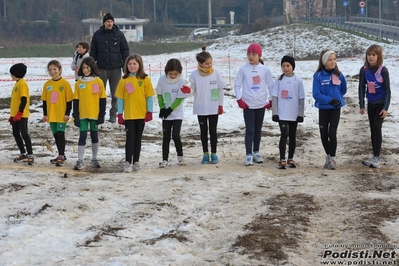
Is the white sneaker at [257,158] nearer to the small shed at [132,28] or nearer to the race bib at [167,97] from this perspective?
the race bib at [167,97]

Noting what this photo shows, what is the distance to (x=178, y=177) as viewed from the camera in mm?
8734

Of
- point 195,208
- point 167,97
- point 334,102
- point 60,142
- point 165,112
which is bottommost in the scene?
point 195,208

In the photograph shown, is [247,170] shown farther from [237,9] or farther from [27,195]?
[237,9]

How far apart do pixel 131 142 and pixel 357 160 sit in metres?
3.45

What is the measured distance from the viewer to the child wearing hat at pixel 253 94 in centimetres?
989

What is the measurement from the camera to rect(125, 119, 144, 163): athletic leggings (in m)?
9.55

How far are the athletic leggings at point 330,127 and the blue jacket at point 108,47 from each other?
17.3ft

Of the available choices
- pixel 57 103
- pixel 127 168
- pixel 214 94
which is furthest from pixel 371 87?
pixel 57 103

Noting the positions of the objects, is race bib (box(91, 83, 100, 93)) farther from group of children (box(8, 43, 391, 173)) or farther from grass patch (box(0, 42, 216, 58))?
grass patch (box(0, 42, 216, 58))

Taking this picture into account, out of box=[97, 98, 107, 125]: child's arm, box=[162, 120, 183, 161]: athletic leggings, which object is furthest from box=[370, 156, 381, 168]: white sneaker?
box=[97, 98, 107, 125]: child's arm

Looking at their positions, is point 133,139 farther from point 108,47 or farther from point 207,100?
point 108,47

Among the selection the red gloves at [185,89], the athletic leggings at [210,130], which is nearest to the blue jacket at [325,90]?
the athletic leggings at [210,130]

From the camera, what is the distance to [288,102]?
9836mm

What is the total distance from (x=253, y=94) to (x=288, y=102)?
1.69 ft
